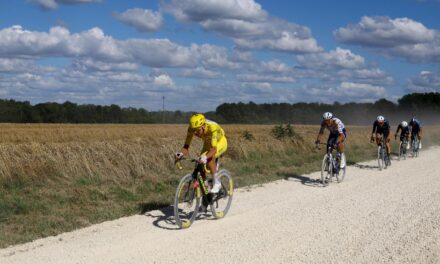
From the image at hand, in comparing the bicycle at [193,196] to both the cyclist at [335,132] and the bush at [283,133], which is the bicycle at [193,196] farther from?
the bush at [283,133]

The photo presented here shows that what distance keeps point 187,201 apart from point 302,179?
759 centimetres

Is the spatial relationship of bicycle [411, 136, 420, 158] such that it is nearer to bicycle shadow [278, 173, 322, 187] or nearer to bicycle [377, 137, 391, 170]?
bicycle [377, 137, 391, 170]

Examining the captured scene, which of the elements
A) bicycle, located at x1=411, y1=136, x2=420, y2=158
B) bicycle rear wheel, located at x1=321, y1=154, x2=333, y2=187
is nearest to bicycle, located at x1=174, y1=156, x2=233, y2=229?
bicycle rear wheel, located at x1=321, y1=154, x2=333, y2=187

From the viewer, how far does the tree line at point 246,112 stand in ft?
281

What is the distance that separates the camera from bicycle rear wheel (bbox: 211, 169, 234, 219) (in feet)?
33.0

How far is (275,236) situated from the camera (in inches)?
336

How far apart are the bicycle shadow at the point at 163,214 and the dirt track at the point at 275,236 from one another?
0.06 feet

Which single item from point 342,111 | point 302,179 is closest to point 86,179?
point 302,179

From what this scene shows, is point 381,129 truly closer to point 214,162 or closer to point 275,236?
point 214,162

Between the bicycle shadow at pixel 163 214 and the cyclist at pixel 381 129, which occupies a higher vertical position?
the cyclist at pixel 381 129

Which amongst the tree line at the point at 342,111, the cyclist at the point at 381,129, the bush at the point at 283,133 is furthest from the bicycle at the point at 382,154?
the tree line at the point at 342,111

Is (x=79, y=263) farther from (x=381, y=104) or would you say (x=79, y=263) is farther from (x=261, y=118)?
(x=381, y=104)

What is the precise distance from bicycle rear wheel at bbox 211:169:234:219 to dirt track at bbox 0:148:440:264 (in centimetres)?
19

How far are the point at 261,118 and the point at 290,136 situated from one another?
84694 millimetres
